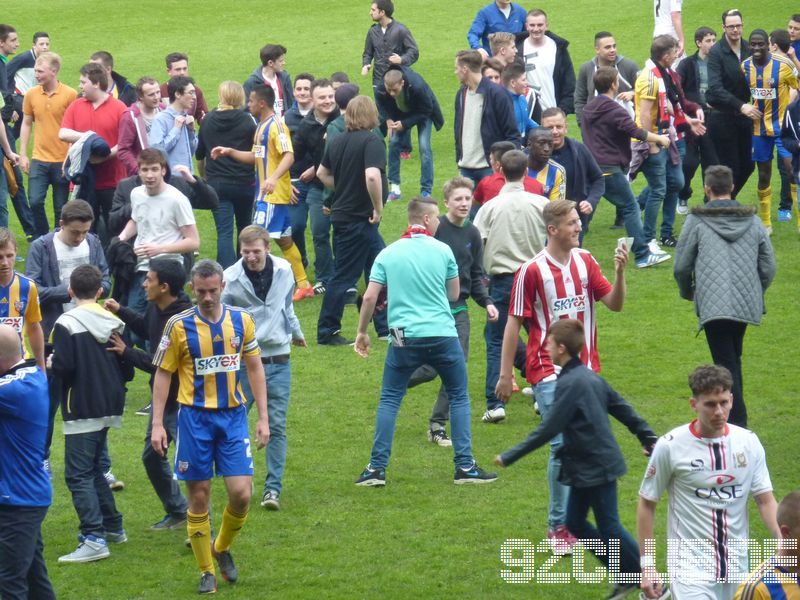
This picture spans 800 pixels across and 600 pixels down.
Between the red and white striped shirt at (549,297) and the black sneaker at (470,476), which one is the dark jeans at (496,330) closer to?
the black sneaker at (470,476)

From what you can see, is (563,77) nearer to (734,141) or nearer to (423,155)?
(423,155)

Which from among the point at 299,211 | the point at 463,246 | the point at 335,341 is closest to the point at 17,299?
the point at 463,246

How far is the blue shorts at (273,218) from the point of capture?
1384cm

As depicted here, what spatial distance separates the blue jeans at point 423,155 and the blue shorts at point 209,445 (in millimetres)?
9484

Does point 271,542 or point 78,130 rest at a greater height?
point 78,130

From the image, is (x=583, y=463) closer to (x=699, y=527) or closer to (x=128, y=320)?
(x=699, y=527)

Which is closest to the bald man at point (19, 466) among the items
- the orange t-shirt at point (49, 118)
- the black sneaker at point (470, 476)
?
the black sneaker at point (470, 476)

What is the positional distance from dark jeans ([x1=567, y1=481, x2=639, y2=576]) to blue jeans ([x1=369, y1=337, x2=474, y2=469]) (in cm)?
214

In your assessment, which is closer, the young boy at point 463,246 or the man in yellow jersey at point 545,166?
the young boy at point 463,246

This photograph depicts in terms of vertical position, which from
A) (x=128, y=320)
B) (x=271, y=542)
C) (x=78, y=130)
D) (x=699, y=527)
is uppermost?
(x=78, y=130)

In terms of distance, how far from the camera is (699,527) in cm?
655

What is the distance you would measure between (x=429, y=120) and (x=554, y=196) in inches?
220

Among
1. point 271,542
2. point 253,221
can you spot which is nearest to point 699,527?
Answer: point 271,542

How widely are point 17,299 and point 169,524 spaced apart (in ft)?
6.11
